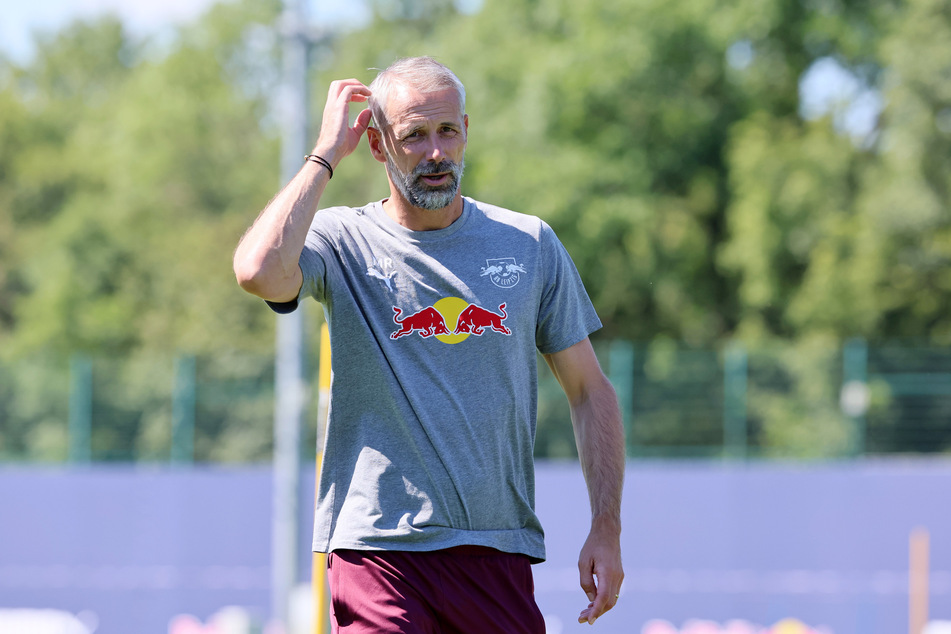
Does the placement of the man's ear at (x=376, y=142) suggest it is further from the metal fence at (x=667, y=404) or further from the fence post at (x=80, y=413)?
the fence post at (x=80, y=413)

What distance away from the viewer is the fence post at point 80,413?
13.7m

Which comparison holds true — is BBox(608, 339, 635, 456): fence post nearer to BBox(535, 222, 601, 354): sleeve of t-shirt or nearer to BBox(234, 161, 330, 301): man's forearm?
BBox(535, 222, 601, 354): sleeve of t-shirt

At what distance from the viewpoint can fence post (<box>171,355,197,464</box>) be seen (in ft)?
44.6

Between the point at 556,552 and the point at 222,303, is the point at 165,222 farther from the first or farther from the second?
the point at 556,552

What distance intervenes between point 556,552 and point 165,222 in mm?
19650

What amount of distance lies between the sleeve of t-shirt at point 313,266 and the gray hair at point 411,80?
0.88 feet

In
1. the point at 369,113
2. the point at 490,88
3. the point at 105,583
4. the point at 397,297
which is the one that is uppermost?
the point at 490,88

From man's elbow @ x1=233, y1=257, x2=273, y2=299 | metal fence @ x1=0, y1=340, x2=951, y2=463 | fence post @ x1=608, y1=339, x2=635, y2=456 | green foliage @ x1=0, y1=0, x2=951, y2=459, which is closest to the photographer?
man's elbow @ x1=233, y1=257, x2=273, y2=299

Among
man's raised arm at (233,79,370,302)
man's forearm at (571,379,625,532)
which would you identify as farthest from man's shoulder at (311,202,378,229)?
man's forearm at (571,379,625,532)

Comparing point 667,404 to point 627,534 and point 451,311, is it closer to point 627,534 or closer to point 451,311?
point 627,534

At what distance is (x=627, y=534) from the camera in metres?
11.4

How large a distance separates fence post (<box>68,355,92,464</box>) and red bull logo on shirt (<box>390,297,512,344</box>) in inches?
476

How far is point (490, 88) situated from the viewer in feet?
68.2

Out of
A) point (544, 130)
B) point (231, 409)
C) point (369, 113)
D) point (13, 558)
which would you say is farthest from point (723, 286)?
point (369, 113)
